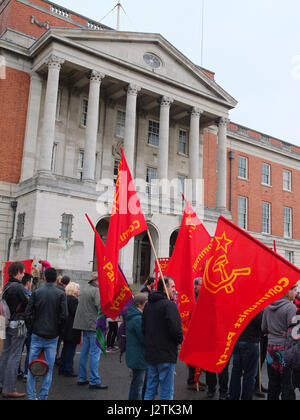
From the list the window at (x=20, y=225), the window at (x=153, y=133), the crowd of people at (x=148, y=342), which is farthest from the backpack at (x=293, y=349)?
the window at (x=153, y=133)

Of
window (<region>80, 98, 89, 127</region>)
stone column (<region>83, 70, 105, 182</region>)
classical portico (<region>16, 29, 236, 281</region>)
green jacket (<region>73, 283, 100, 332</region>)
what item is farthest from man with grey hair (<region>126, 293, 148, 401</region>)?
window (<region>80, 98, 89, 127</region>)

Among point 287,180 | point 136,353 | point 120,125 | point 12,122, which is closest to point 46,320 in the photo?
point 136,353

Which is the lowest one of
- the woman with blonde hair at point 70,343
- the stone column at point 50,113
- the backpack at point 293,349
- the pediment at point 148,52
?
the woman with blonde hair at point 70,343

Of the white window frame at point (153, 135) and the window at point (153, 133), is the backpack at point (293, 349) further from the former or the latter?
the window at point (153, 133)

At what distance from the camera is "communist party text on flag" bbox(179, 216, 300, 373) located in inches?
185

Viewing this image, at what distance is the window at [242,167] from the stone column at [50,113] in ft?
62.9

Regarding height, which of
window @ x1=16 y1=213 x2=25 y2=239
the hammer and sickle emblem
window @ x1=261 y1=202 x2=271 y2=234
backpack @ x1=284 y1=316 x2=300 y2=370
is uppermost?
window @ x1=261 y1=202 x2=271 y2=234

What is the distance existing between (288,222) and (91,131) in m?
24.1

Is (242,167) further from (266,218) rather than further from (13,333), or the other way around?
(13,333)

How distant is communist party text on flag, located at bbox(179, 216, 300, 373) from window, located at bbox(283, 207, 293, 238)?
3694 centimetres

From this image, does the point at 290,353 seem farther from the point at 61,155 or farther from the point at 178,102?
the point at 178,102

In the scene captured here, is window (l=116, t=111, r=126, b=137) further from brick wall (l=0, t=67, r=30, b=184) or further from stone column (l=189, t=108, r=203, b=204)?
brick wall (l=0, t=67, r=30, b=184)

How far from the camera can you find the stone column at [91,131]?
24000mm

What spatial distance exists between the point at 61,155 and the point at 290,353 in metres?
23.2
